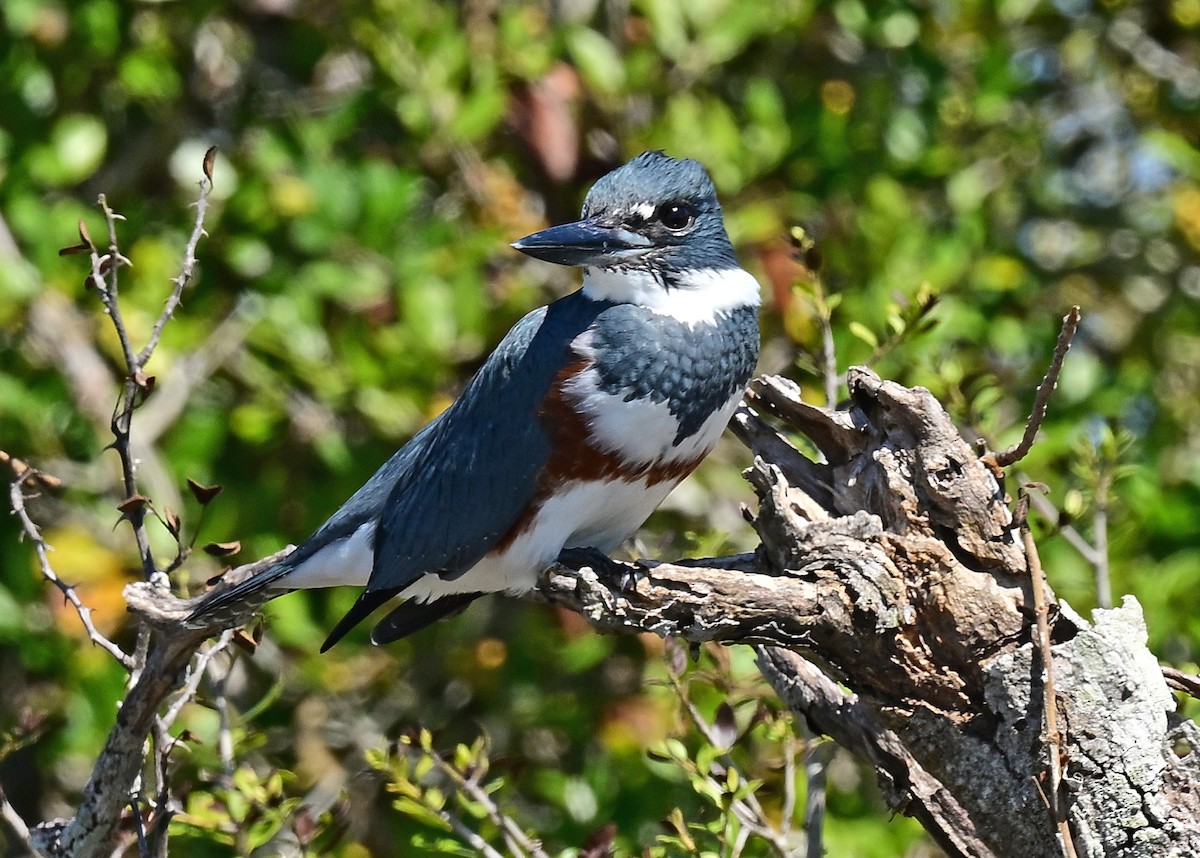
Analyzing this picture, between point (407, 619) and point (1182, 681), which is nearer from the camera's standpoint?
point (1182, 681)

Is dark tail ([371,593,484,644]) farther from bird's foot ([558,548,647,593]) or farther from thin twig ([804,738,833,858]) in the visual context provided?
thin twig ([804,738,833,858])

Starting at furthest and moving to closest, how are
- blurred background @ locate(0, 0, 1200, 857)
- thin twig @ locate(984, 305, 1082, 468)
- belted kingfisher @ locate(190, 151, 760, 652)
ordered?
blurred background @ locate(0, 0, 1200, 857), belted kingfisher @ locate(190, 151, 760, 652), thin twig @ locate(984, 305, 1082, 468)

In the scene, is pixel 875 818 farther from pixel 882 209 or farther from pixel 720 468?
pixel 882 209

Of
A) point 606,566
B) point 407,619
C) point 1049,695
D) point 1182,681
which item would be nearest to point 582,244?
point 606,566

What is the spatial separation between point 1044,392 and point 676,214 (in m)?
0.96

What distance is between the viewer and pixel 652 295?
273 cm

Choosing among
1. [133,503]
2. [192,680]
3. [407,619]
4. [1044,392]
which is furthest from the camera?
[407,619]

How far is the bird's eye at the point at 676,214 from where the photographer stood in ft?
9.09

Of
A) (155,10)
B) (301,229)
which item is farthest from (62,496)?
(155,10)

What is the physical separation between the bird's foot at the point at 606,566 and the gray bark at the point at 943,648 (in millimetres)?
16

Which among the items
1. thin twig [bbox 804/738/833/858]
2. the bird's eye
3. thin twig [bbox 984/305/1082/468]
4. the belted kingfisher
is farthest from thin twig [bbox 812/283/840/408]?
thin twig [bbox 804/738/833/858]

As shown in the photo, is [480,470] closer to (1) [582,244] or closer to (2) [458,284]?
(1) [582,244]

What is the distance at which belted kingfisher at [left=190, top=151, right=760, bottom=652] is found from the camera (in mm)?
2613

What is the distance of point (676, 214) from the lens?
279 cm
